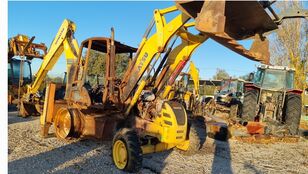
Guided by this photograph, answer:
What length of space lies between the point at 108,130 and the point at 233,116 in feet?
28.5

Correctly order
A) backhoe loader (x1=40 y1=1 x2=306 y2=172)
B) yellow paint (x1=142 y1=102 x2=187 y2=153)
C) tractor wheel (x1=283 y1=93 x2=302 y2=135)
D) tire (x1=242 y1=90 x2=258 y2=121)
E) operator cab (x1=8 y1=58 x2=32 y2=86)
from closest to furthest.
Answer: backhoe loader (x1=40 y1=1 x2=306 y2=172) < yellow paint (x1=142 y1=102 x2=187 y2=153) < tractor wheel (x1=283 y1=93 x2=302 y2=135) < tire (x1=242 y1=90 x2=258 y2=121) < operator cab (x1=8 y1=58 x2=32 y2=86)

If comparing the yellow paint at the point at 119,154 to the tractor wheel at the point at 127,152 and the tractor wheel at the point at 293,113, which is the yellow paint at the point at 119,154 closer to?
the tractor wheel at the point at 127,152

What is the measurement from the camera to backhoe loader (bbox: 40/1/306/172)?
5351 millimetres

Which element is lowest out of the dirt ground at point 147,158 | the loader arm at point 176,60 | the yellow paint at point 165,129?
the dirt ground at point 147,158

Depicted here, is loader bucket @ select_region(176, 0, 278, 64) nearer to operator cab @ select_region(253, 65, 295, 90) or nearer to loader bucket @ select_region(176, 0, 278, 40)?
loader bucket @ select_region(176, 0, 278, 40)

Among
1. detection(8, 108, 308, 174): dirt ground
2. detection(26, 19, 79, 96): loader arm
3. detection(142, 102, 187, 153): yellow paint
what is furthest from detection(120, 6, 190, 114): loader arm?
detection(26, 19, 79, 96): loader arm

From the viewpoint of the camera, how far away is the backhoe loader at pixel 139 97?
5.35 meters

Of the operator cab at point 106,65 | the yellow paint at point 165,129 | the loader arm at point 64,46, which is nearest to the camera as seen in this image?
the yellow paint at point 165,129

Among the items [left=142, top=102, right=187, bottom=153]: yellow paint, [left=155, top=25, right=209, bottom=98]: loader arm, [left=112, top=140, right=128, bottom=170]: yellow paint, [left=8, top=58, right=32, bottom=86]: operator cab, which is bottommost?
[left=112, top=140, right=128, bottom=170]: yellow paint

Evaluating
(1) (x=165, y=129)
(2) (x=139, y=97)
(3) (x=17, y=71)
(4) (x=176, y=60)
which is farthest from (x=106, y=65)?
(3) (x=17, y=71)

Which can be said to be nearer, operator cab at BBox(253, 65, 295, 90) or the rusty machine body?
the rusty machine body

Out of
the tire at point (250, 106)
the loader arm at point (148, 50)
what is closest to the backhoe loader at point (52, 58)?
the loader arm at point (148, 50)

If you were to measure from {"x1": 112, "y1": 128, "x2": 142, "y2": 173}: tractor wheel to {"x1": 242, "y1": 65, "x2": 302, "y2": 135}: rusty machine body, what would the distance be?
7.34 m

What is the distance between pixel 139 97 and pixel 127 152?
5.22 ft
